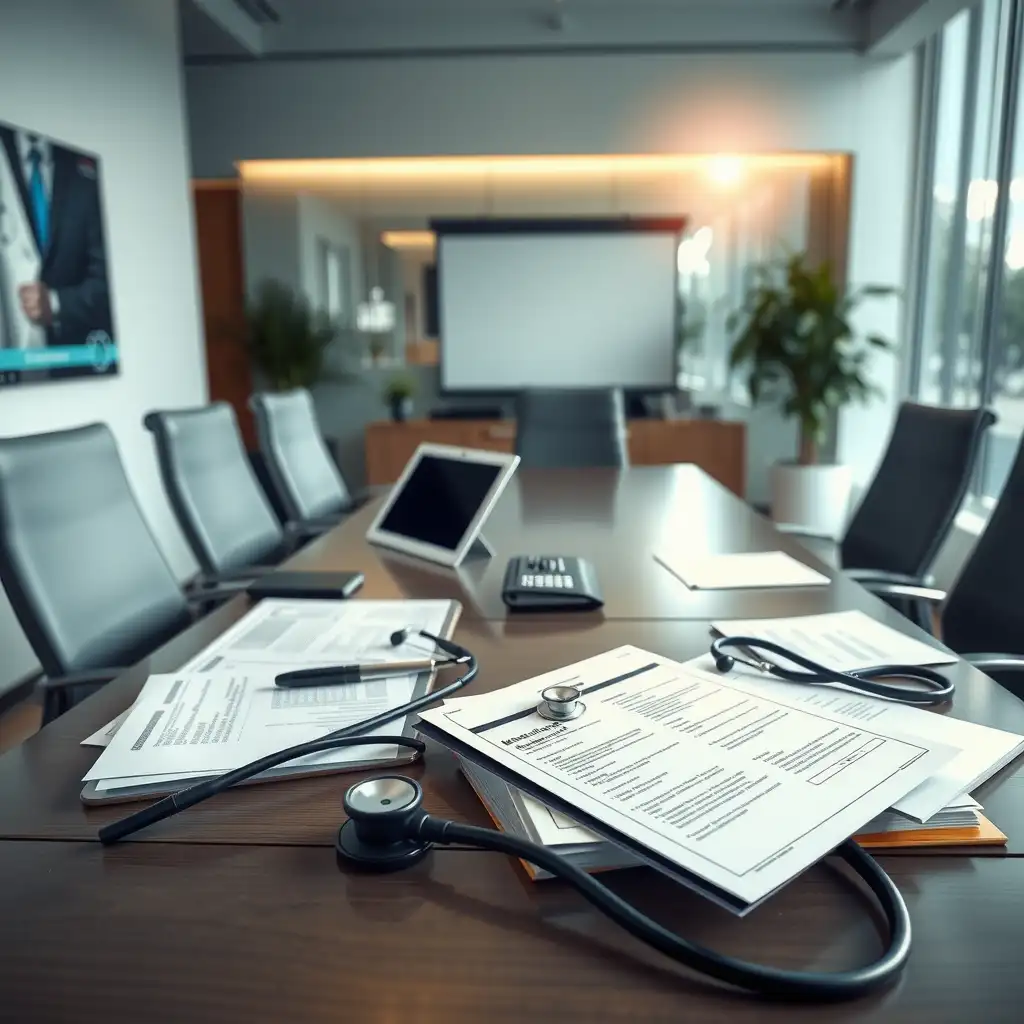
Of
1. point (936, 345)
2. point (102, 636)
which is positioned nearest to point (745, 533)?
point (102, 636)

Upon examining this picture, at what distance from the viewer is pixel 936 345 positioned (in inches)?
212

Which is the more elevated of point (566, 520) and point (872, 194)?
point (872, 194)

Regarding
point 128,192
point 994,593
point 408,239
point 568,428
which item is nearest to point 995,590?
point 994,593

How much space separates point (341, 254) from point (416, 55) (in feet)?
4.40

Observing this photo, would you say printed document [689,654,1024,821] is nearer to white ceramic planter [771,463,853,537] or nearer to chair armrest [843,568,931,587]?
chair armrest [843,568,931,587]

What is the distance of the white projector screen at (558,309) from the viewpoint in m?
6.02

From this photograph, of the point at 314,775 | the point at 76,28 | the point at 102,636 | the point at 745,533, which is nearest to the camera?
the point at 314,775

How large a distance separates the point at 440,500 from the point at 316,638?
0.70 metres

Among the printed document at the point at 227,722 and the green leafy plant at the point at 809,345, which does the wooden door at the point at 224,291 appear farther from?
the printed document at the point at 227,722

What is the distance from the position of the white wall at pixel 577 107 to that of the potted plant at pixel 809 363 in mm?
722

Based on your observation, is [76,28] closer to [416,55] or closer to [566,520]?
[416,55]

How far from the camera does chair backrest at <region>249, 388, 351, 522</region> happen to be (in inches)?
115

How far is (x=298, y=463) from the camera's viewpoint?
3.13 metres

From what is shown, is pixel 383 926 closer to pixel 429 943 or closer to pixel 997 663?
pixel 429 943
